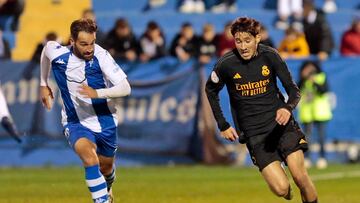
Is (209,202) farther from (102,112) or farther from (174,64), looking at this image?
(174,64)

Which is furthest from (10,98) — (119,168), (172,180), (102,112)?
(102,112)

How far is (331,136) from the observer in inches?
912

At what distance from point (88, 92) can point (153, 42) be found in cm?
1253

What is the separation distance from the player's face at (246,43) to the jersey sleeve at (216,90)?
0.33m

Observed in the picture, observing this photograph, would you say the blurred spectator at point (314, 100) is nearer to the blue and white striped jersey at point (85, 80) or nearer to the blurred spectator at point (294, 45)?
the blurred spectator at point (294, 45)

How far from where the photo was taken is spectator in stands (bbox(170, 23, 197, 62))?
79.9 feet

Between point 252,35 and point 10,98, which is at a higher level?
point 252,35

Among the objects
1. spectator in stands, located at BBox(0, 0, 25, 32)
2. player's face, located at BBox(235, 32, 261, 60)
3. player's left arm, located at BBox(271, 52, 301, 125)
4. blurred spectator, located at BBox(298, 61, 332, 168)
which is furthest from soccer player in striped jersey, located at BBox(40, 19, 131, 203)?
spectator in stands, located at BBox(0, 0, 25, 32)

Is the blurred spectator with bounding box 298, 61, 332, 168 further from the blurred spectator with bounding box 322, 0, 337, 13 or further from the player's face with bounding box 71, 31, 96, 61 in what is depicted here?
the player's face with bounding box 71, 31, 96, 61

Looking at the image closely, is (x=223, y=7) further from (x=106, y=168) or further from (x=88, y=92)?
(x=88, y=92)

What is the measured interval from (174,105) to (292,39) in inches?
122

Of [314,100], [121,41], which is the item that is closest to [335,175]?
[314,100]

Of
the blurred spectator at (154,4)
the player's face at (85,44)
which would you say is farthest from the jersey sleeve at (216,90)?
the blurred spectator at (154,4)

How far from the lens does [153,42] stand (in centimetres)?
2472
